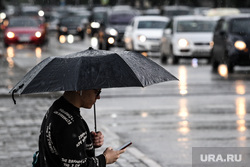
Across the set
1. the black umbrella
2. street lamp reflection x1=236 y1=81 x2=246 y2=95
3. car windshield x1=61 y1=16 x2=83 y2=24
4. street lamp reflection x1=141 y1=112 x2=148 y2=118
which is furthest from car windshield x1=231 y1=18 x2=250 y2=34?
car windshield x1=61 y1=16 x2=83 y2=24

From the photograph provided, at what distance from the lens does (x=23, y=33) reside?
117 feet

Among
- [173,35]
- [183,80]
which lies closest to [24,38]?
[173,35]

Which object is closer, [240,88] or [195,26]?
[240,88]

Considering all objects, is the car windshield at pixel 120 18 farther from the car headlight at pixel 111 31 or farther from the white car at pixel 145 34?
the white car at pixel 145 34

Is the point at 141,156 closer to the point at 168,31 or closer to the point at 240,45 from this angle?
the point at 240,45

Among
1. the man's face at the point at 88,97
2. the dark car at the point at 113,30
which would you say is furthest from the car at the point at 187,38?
the man's face at the point at 88,97

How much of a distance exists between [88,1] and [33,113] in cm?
13187

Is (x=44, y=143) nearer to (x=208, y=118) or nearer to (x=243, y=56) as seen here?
(x=208, y=118)

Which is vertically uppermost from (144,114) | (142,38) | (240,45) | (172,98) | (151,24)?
(144,114)

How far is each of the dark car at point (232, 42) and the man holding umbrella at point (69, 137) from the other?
1666 cm

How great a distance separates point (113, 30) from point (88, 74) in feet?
103

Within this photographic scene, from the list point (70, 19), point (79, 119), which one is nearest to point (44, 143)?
point (79, 119)

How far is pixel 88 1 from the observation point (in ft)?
472

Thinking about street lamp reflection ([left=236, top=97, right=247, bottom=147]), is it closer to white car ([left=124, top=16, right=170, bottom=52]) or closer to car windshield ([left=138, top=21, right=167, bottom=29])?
white car ([left=124, top=16, right=170, bottom=52])
